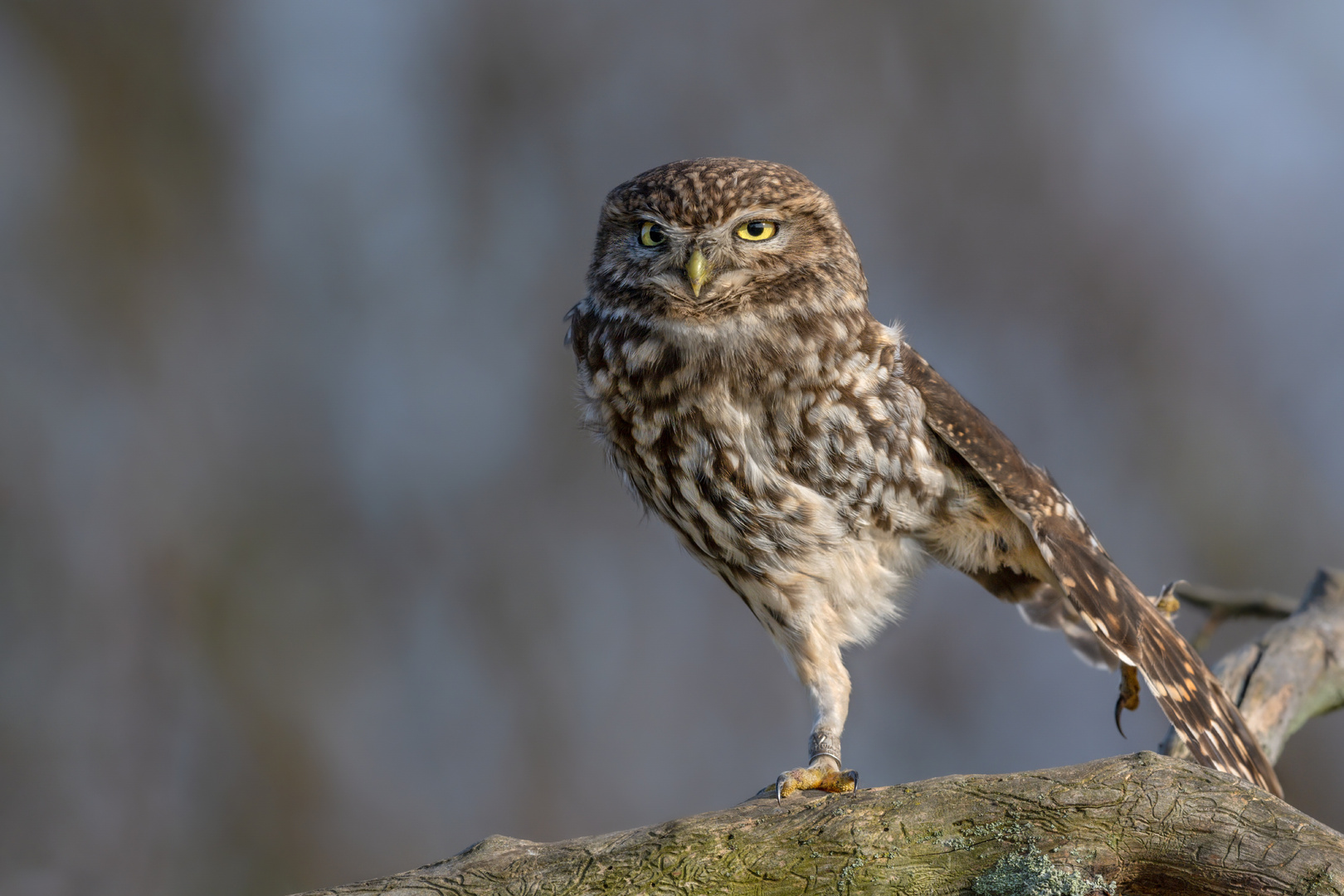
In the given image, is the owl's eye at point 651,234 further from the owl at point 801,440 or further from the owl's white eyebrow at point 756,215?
the owl's white eyebrow at point 756,215

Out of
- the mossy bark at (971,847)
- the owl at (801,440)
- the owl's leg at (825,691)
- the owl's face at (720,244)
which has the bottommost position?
the mossy bark at (971,847)

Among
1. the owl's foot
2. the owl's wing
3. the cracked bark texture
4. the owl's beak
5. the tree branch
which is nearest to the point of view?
the cracked bark texture

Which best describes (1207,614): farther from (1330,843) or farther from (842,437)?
(1330,843)

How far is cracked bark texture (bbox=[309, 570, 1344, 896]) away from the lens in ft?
4.62

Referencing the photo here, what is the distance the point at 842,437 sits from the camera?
2.47 m

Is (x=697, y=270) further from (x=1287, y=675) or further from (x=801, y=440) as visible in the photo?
(x=1287, y=675)

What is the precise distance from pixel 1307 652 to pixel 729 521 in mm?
Answer: 1829

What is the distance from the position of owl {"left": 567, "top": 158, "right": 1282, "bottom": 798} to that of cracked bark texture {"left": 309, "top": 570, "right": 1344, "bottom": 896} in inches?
27.0

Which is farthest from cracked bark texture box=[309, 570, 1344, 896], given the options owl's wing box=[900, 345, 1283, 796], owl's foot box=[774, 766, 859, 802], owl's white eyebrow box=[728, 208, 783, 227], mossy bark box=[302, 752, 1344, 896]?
owl's white eyebrow box=[728, 208, 783, 227]

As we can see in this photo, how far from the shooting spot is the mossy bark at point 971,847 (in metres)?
1.41

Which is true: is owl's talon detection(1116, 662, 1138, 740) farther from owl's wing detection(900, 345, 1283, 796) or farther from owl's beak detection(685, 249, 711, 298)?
owl's beak detection(685, 249, 711, 298)

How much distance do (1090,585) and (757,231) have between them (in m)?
1.20

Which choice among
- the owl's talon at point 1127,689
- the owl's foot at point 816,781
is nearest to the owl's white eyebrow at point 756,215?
the owl's foot at point 816,781

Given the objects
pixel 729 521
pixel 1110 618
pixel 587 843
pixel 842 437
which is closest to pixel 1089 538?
pixel 1110 618
